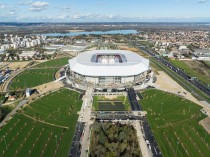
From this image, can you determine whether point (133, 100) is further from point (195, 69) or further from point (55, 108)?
point (195, 69)

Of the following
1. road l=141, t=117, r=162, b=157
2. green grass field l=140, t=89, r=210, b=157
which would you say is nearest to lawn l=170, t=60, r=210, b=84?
green grass field l=140, t=89, r=210, b=157

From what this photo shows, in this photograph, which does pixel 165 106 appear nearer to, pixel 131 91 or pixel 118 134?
pixel 131 91

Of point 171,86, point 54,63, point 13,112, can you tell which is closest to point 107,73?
point 171,86

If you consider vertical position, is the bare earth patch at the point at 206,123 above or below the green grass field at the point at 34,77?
below

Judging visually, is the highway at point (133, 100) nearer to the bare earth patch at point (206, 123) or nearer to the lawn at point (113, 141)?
the lawn at point (113, 141)

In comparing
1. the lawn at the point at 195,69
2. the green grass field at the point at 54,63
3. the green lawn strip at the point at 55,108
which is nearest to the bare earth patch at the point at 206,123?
the green lawn strip at the point at 55,108

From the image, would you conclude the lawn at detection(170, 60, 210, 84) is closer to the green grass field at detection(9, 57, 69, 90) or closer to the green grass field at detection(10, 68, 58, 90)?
the green grass field at detection(9, 57, 69, 90)
